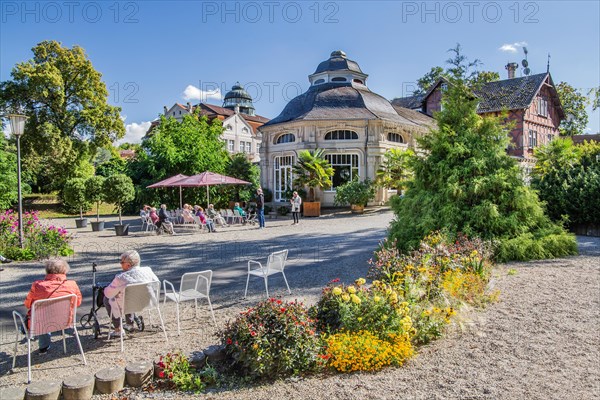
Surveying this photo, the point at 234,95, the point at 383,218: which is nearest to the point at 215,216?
the point at 383,218

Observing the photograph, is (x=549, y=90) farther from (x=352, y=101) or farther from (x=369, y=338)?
(x=369, y=338)

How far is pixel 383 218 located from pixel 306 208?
171 inches

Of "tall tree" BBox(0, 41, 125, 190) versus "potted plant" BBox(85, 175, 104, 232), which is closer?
"potted plant" BBox(85, 175, 104, 232)

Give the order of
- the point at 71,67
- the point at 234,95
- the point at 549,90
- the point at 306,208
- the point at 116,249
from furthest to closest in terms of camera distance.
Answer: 1. the point at 234,95
2. the point at 549,90
3. the point at 71,67
4. the point at 306,208
5. the point at 116,249

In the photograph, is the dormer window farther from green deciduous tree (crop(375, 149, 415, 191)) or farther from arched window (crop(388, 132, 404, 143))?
green deciduous tree (crop(375, 149, 415, 191))

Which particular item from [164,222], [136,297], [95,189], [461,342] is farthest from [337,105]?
[136,297]

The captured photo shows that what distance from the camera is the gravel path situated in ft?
12.8

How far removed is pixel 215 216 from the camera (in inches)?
754

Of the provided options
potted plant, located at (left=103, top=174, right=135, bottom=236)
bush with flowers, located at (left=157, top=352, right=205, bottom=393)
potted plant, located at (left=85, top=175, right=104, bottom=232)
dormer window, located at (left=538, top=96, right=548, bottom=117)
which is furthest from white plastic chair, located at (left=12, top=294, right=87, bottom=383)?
dormer window, located at (left=538, top=96, right=548, bottom=117)

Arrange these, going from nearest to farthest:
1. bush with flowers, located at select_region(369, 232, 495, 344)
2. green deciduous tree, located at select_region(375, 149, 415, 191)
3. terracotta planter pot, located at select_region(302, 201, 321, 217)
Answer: bush with flowers, located at select_region(369, 232, 495, 344)
terracotta planter pot, located at select_region(302, 201, 321, 217)
green deciduous tree, located at select_region(375, 149, 415, 191)

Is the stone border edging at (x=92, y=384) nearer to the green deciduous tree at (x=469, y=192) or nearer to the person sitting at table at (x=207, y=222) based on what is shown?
the green deciduous tree at (x=469, y=192)

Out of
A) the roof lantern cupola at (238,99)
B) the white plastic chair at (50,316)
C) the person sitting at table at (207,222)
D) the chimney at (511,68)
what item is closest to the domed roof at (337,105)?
the person sitting at table at (207,222)

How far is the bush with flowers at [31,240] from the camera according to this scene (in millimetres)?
10945

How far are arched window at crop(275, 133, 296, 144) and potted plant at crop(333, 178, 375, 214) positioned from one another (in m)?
5.16
